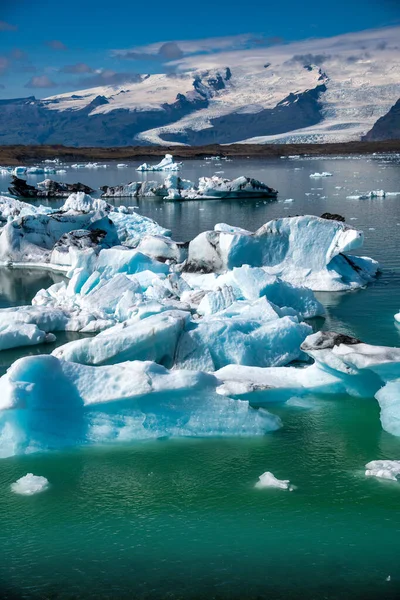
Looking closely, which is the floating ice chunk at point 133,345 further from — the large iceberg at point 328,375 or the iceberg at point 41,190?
the iceberg at point 41,190

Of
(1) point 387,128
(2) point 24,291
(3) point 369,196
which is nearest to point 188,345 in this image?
(2) point 24,291

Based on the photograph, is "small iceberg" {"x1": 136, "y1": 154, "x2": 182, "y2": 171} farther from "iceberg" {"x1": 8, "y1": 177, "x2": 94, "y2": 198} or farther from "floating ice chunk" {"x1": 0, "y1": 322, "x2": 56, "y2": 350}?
"floating ice chunk" {"x1": 0, "y1": 322, "x2": 56, "y2": 350}

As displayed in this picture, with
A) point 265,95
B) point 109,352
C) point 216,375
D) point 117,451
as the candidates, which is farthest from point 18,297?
point 265,95

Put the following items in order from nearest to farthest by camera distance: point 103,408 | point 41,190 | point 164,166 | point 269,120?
point 103,408 → point 41,190 → point 164,166 → point 269,120

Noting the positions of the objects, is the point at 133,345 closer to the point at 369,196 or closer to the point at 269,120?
the point at 369,196

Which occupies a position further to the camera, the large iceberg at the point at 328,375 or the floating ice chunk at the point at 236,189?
the floating ice chunk at the point at 236,189

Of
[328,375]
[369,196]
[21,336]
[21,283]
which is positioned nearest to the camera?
[328,375]

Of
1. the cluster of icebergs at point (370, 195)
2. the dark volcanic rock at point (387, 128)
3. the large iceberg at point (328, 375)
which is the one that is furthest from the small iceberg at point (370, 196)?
the dark volcanic rock at point (387, 128)
